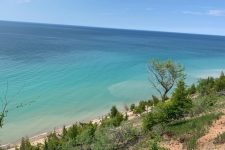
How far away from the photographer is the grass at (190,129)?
21831 millimetres

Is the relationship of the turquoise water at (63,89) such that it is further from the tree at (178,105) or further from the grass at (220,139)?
the grass at (220,139)

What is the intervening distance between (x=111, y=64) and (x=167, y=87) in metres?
53.1

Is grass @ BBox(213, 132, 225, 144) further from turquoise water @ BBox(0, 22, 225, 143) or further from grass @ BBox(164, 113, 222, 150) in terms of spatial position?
turquoise water @ BBox(0, 22, 225, 143)

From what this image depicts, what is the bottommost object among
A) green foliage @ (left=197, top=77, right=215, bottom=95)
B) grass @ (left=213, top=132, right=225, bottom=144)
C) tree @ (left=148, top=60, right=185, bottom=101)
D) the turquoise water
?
the turquoise water

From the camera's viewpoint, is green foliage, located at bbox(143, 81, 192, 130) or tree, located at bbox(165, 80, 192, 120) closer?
green foliage, located at bbox(143, 81, 192, 130)

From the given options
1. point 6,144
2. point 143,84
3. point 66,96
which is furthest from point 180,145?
point 143,84

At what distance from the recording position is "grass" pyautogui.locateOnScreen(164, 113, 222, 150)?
2183 cm

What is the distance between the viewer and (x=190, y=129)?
76.6 feet

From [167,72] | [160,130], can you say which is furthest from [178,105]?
[167,72]

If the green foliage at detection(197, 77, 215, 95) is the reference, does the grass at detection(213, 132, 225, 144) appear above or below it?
below

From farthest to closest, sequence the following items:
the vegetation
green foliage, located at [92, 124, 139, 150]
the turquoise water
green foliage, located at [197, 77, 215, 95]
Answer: the turquoise water → green foliage, located at [197, 77, 215, 95] → green foliage, located at [92, 124, 139, 150] → the vegetation

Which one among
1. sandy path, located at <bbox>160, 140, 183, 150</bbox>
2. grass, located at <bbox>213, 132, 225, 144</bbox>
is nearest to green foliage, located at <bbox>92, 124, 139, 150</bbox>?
sandy path, located at <bbox>160, 140, 183, 150</bbox>

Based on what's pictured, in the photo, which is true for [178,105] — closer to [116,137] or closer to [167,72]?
[116,137]

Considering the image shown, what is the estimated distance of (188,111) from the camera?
91.9 feet
